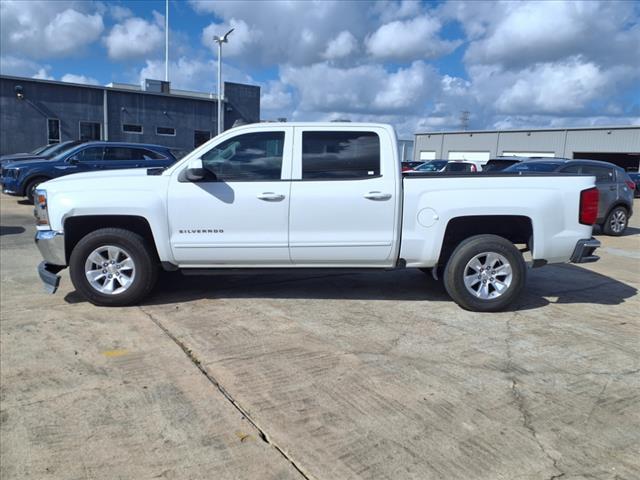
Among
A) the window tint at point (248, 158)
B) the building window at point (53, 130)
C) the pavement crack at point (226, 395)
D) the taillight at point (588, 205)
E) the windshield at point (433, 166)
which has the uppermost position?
the building window at point (53, 130)

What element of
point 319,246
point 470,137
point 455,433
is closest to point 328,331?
point 319,246

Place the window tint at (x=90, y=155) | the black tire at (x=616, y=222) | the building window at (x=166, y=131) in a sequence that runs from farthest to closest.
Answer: the building window at (x=166, y=131) → the window tint at (x=90, y=155) → the black tire at (x=616, y=222)

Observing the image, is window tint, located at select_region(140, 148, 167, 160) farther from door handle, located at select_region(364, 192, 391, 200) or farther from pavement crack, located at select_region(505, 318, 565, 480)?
pavement crack, located at select_region(505, 318, 565, 480)

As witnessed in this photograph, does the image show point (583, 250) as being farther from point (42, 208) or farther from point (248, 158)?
point (42, 208)

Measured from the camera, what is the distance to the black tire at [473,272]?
5445 millimetres

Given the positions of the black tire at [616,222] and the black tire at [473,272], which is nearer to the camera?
the black tire at [473,272]

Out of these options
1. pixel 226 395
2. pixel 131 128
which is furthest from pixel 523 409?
pixel 131 128

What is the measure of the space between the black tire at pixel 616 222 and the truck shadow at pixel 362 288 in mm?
5594

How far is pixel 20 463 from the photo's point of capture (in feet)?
9.53

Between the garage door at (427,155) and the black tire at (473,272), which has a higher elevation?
the garage door at (427,155)

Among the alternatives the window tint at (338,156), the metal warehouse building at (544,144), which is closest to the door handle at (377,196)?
the window tint at (338,156)

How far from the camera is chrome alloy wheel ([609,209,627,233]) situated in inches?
482

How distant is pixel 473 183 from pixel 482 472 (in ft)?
10.6

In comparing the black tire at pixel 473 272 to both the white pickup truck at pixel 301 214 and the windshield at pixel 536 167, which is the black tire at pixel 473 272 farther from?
the windshield at pixel 536 167
